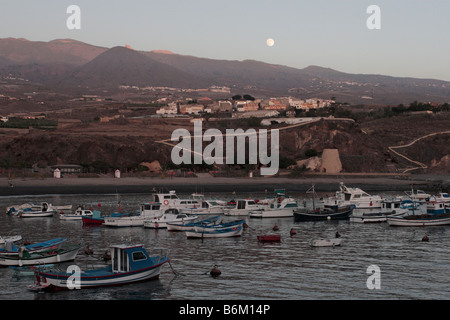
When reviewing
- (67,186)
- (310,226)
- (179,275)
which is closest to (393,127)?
(67,186)

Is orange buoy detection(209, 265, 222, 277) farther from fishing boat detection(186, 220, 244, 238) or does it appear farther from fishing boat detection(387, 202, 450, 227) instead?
fishing boat detection(387, 202, 450, 227)

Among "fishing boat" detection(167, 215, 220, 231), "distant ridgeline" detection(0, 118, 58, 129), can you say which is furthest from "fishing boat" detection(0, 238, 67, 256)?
"distant ridgeline" detection(0, 118, 58, 129)

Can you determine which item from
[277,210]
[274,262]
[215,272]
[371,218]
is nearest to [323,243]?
[274,262]

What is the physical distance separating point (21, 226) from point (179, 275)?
2349 centimetres

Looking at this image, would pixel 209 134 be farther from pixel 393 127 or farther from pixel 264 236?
pixel 264 236

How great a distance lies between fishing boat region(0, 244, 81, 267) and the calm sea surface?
1.86 ft

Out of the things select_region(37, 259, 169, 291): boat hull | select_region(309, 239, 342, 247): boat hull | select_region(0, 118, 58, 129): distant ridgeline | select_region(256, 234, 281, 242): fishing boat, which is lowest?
select_region(256, 234, 281, 242): fishing boat

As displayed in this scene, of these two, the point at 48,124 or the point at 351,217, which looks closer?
the point at 351,217

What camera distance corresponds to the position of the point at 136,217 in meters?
53.7

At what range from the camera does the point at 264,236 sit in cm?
4559

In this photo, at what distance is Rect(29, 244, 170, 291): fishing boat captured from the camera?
99.1 ft

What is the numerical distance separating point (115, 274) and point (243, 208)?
31.3 m
